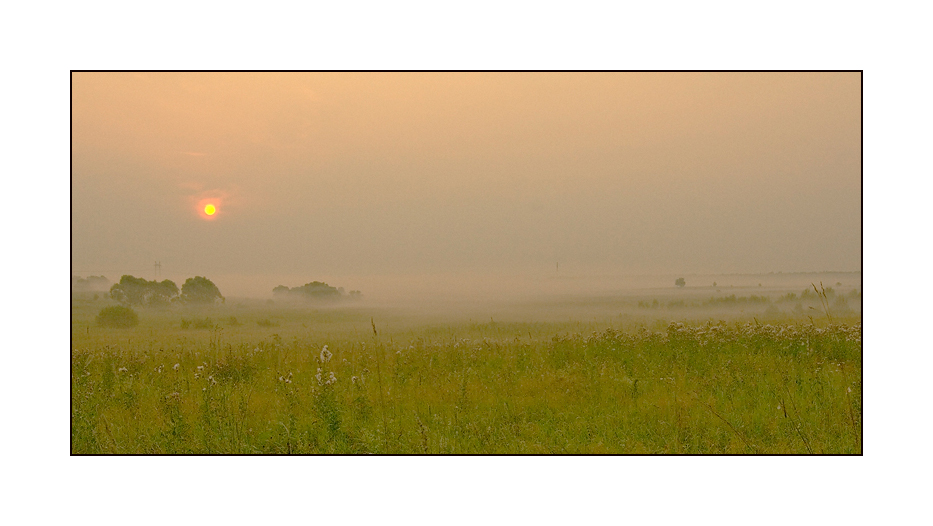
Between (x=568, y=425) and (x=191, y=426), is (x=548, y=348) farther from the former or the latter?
(x=191, y=426)

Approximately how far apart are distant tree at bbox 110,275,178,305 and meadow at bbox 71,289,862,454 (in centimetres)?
38

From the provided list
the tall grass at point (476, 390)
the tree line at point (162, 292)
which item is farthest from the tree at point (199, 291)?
the tall grass at point (476, 390)

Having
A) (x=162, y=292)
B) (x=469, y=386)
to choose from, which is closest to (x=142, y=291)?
(x=162, y=292)

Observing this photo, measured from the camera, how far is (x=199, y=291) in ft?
36.9

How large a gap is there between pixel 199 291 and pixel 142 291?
4.17 ft

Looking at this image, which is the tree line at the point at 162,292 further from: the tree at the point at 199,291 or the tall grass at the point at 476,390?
the tall grass at the point at 476,390

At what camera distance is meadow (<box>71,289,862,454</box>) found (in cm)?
661

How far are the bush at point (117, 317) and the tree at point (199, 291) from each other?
1044mm

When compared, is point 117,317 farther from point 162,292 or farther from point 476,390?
point 476,390

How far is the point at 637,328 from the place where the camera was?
11352 millimetres

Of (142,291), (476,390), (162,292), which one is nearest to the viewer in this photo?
(476,390)

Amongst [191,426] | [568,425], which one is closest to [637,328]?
[568,425]

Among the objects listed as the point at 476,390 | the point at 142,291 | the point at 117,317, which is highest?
the point at 142,291

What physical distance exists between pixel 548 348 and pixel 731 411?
390 centimetres
